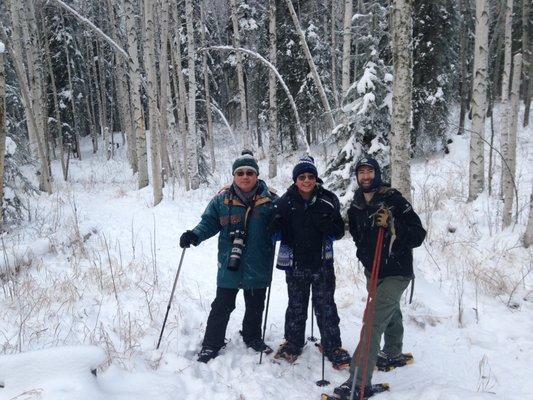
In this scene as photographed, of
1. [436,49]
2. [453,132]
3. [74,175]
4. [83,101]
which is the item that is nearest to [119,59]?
[74,175]

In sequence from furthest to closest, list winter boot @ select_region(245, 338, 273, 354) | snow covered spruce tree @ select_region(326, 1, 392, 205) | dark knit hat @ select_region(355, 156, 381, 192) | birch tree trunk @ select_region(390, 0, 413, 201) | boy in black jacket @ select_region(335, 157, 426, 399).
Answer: snow covered spruce tree @ select_region(326, 1, 392, 205), birch tree trunk @ select_region(390, 0, 413, 201), winter boot @ select_region(245, 338, 273, 354), dark knit hat @ select_region(355, 156, 381, 192), boy in black jacket @ select_region(335, 157, 426, 399)

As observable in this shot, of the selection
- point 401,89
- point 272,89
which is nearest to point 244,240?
point 401,89

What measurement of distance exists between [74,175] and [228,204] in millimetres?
24034

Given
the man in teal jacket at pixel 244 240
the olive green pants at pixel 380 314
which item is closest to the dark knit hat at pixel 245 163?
the man in teal jacket at pixel 244 240

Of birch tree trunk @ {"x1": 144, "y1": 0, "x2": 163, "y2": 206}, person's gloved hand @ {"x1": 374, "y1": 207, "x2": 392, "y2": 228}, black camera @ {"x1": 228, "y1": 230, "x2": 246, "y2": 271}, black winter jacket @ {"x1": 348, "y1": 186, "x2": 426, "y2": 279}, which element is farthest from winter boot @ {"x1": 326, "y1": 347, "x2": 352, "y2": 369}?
birch tree trunk @ {"x1": 144, "y1": 0, "x2": 163, "y2": 206}

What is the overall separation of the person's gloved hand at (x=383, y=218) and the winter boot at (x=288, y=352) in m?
1.76

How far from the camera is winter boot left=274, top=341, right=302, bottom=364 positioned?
427 cm

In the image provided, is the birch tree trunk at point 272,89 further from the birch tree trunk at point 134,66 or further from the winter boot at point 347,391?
the winter boot at point 347,391

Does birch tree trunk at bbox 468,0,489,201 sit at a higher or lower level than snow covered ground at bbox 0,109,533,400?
higher

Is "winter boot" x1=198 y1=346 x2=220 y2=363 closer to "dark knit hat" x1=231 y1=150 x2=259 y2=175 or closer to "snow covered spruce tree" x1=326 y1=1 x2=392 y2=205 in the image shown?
"dark knit hat" x1=231 y1=150 x2=259 y2=175

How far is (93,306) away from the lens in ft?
16.0

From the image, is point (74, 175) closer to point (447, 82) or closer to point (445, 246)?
point (447, 82)

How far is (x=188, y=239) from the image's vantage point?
13.6ft

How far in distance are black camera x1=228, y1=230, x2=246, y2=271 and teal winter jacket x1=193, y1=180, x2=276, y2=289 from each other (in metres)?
0.09
